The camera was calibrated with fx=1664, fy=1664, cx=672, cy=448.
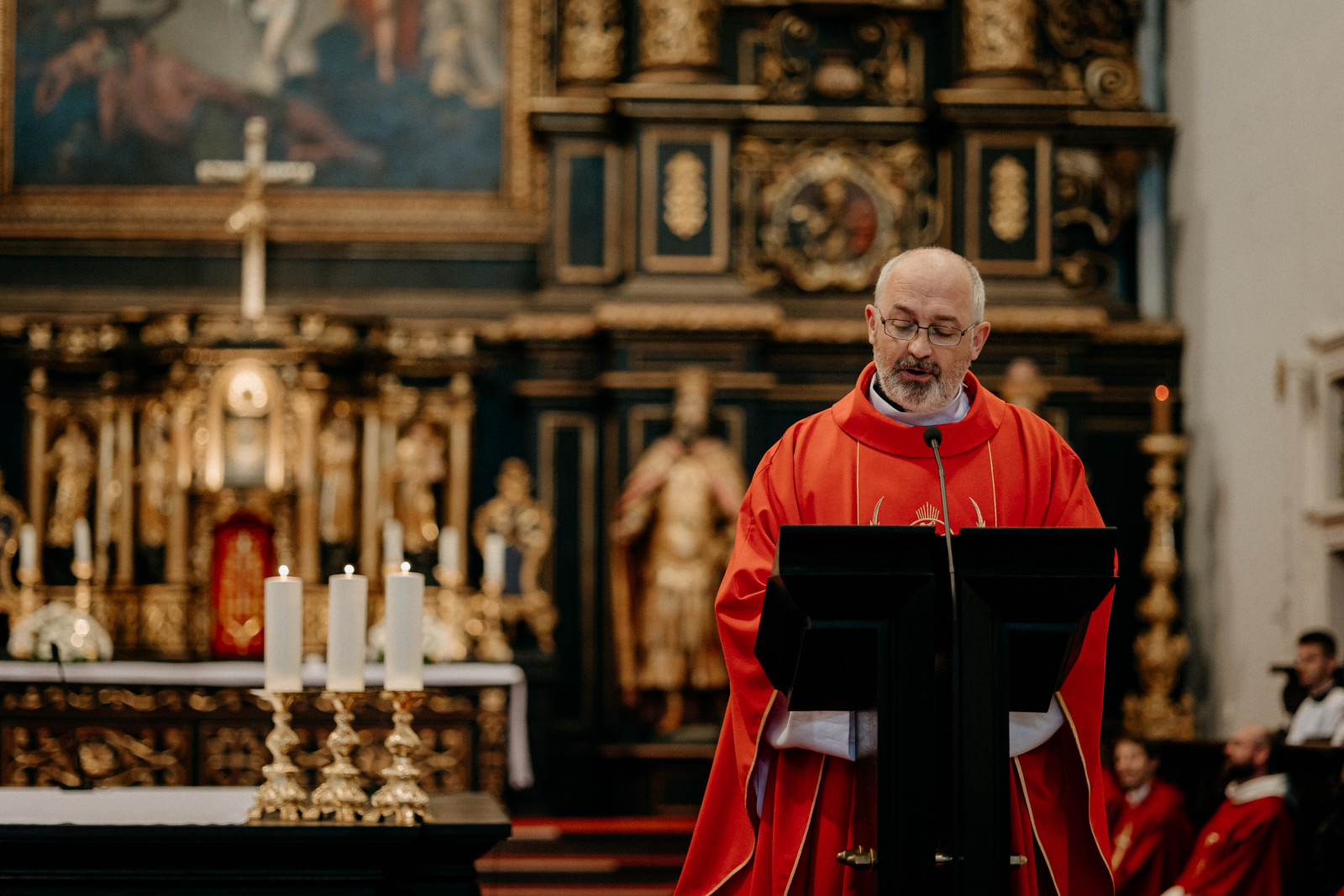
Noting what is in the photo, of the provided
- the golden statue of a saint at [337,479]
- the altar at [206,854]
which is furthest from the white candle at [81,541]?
the altar at [206,854]

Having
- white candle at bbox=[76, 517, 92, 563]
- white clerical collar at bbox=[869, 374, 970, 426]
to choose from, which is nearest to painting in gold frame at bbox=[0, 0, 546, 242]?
white candle at bbox=[76, 517, 92, 563]

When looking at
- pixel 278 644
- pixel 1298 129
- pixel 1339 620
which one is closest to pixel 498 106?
pixel 1298 129

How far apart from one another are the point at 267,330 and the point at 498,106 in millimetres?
2466

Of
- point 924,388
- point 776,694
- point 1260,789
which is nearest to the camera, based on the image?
point 776,694

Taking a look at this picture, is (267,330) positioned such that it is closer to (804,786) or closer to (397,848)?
(397,848)

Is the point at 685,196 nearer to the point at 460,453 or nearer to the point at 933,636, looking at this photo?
the point at 460,453

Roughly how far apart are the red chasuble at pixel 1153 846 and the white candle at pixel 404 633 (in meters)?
4.74

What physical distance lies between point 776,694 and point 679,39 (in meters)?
8.16

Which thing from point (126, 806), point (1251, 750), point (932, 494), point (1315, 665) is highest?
point (932, 494)

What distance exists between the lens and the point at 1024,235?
1080cm

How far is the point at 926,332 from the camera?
3.05 metres

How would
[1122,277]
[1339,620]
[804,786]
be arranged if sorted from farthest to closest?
[1122,277], [1339,620], [804,786]

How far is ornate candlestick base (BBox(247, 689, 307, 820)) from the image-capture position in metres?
3.64

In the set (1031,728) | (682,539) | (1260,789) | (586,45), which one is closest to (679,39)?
(586,45)
